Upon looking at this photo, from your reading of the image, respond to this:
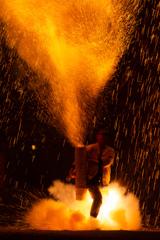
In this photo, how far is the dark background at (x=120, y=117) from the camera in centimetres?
988

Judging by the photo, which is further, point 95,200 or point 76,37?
point 76,37

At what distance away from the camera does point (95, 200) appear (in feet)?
20.1

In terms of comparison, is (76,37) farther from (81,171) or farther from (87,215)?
(87,215)

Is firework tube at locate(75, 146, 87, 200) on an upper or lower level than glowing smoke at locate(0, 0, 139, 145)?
lower

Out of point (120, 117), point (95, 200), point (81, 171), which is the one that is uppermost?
point (120, 117)

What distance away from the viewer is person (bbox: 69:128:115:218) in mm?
6145

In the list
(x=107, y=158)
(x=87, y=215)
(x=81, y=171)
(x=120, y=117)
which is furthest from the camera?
(x=120, y=117)

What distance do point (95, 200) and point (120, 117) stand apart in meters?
4.21

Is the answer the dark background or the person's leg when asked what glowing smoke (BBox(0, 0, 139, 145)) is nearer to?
the dark background

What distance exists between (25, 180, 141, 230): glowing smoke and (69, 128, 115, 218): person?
21 cm

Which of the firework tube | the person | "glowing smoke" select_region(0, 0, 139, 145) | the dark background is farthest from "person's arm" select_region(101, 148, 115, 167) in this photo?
the dark background

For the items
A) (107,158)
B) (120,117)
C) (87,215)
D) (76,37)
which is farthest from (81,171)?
(120,117)

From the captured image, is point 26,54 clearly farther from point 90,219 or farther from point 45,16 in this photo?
point 90,219

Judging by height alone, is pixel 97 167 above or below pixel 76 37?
below
